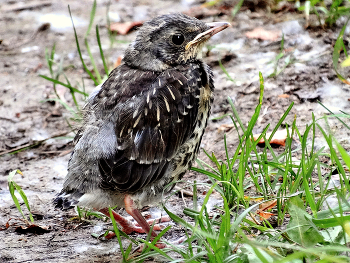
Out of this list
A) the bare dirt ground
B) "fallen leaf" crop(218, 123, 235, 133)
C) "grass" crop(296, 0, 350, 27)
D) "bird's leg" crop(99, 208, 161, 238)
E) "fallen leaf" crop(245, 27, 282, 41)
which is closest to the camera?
the bare dirt ground

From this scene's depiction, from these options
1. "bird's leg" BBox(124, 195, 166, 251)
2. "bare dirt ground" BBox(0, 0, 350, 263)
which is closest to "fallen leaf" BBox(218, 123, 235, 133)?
"bare dirt ground" BBox(0, 0, 350, 263)

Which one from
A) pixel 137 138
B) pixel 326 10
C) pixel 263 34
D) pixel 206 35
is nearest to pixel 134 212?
pixel 137 138

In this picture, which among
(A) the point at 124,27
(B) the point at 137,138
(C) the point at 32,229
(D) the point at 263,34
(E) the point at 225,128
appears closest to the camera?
(B) the point at 137,138

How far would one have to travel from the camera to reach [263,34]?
256 inches

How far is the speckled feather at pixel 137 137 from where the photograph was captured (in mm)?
3504

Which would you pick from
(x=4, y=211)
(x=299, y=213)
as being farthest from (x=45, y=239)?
(x=299, y=213)

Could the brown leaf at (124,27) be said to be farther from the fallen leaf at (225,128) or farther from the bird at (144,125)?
the bird at (144,125)

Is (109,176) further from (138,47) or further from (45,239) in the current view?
(138,47)

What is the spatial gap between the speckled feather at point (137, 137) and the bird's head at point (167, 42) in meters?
0.06

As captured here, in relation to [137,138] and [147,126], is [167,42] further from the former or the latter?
[137,138]

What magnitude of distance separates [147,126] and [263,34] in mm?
3449

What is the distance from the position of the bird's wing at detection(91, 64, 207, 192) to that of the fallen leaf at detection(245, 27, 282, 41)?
2912 millimetres

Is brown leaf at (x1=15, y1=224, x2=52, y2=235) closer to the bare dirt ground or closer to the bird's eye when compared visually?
the bare dirt ground

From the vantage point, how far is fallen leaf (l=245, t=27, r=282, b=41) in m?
6.39
